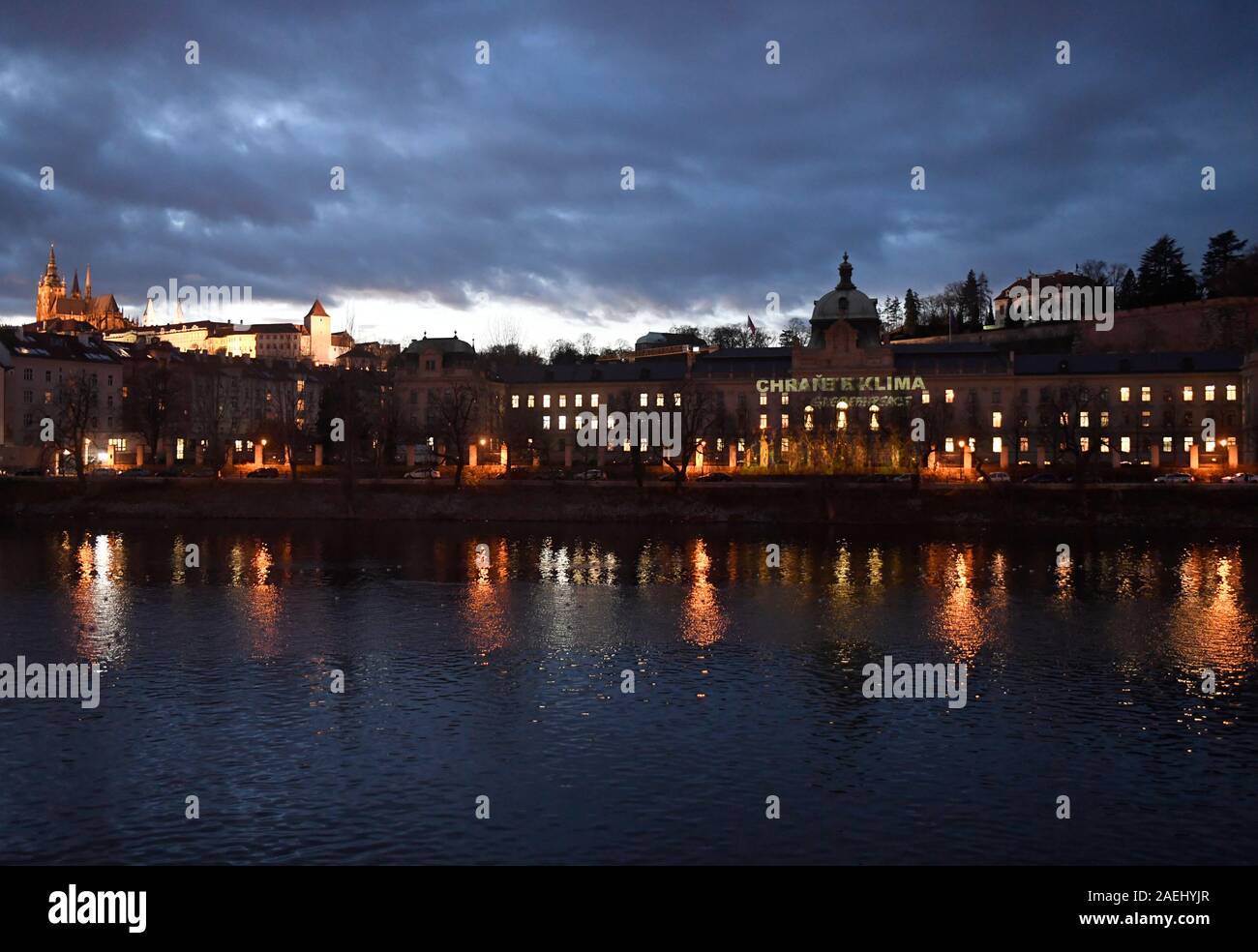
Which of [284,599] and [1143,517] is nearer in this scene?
[284,599]

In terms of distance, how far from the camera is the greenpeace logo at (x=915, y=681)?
31.8 metres

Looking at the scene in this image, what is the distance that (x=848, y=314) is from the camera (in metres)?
155

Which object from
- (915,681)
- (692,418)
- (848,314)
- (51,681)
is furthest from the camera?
(848,314)

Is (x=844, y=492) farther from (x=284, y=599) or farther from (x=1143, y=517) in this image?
(x=284, y=599)

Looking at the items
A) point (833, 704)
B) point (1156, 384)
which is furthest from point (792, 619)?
point (1156, 384)

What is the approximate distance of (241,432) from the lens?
17925cm

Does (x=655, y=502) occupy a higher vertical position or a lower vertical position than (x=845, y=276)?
lower

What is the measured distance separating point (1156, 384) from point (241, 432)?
439 feet

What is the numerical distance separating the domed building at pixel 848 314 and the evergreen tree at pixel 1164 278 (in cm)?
5147

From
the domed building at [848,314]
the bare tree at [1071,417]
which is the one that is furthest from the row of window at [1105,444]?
the domed building at [848,314]
